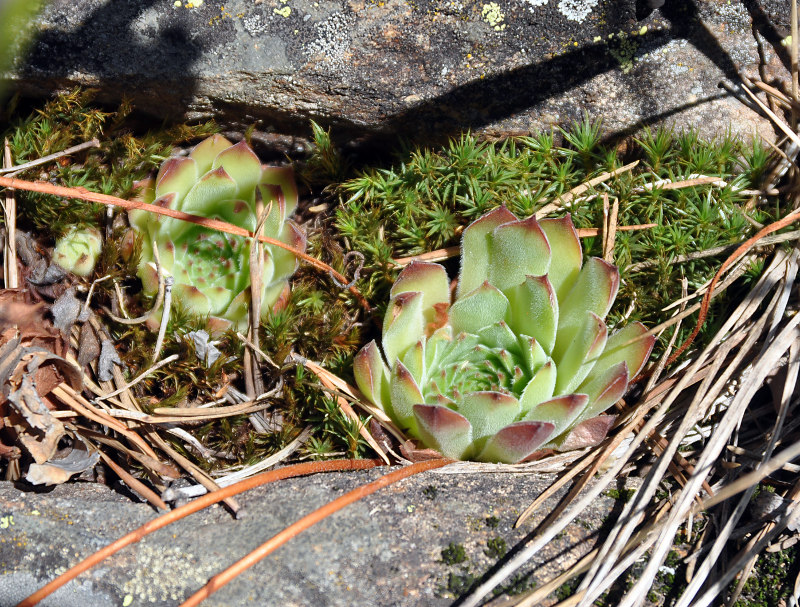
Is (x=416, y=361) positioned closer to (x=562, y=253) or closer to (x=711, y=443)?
(x=562, y=253)

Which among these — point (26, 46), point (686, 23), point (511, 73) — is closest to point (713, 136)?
point (686, 23)

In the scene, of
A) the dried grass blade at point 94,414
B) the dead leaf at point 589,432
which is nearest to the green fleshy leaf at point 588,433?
the dead leaf at point 589,432

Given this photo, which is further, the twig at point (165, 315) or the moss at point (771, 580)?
the twig at point (165, 315)

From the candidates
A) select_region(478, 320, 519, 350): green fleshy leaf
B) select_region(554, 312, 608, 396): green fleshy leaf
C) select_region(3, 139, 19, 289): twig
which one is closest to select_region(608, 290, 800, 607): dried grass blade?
select_region(554, 312, 608, 396): green fleshy leaf

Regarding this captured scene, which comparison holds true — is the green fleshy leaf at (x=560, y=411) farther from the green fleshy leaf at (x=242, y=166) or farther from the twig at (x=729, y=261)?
the green fleshy leaf at (x=242, y=166)

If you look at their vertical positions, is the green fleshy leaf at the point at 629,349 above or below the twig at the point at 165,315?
above

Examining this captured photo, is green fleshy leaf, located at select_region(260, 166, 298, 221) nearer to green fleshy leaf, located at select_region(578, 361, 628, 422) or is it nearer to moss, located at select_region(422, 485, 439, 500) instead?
moss, located at select_region(422, 485, 439, 500)

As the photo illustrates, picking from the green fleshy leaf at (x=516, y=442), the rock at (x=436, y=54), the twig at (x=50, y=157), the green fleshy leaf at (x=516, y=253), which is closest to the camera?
the green fleshy leaf at (x=516, y=442)

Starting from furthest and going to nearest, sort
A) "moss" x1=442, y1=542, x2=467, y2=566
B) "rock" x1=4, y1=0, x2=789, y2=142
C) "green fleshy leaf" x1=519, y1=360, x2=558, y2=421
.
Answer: "rock" x1=4, y1=0, x2=789, y2=142
"green fleshy leaf" x1=519, y1=360, x2=558, y2=421
"moss" x1=442, y1=542, x2=467, y2=566
